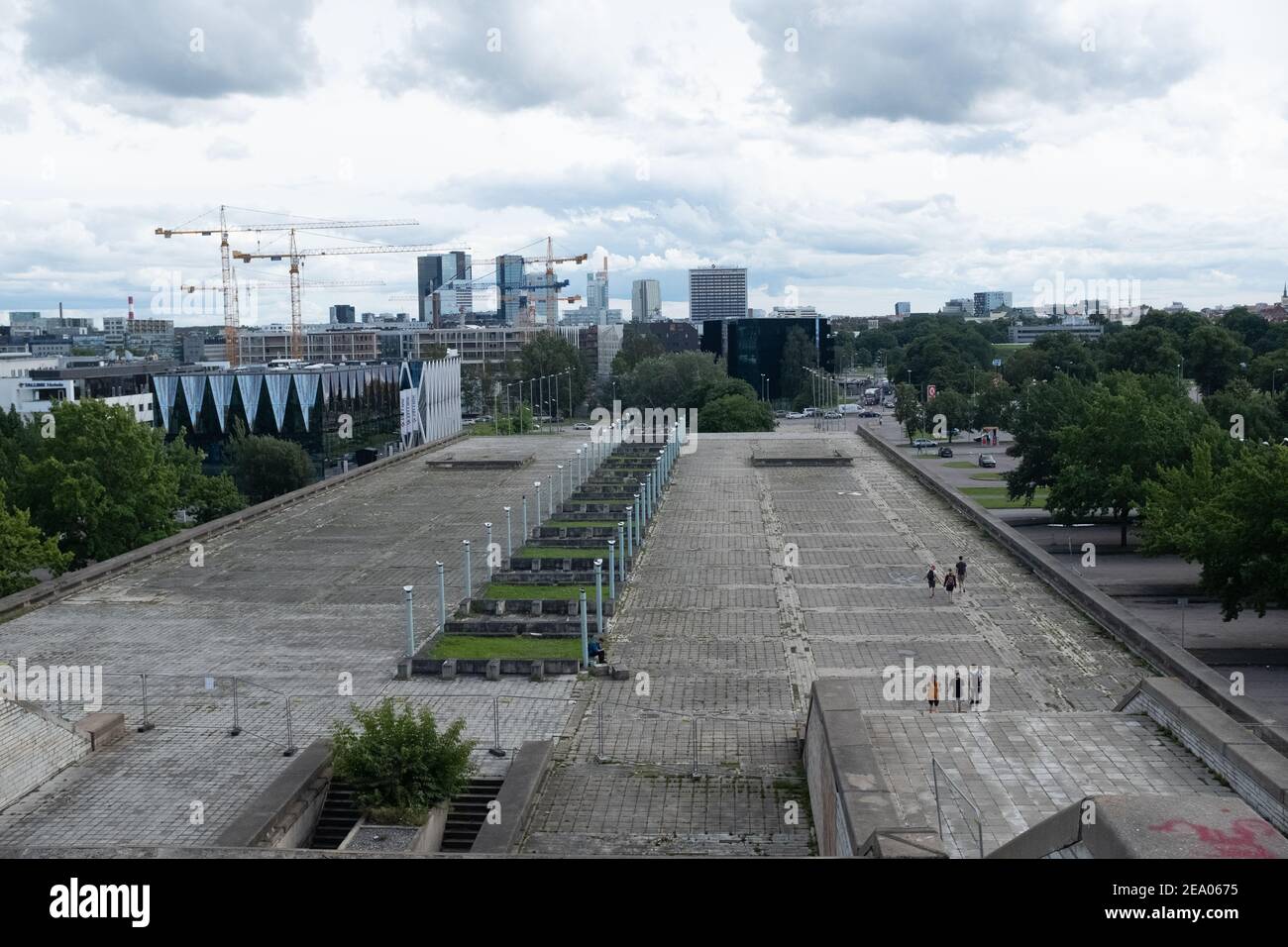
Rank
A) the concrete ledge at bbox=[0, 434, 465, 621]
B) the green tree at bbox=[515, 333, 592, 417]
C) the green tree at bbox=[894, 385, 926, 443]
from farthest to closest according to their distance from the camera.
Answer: the green tree at bbox=[515, 333, 592, 417]
the green tree at bbox=[894, 385, 926, 443]
the concrete ledge at bbox=[0, 434, 465, 621]

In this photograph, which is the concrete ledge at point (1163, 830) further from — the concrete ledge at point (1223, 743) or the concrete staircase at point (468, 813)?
the concrete staircase at point (468, 813)

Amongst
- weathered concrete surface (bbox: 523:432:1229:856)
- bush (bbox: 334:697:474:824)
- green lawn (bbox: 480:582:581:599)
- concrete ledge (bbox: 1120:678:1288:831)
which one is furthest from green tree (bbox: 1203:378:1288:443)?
bush (bbox: 334:697:474:824)

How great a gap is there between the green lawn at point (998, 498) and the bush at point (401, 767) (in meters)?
37.6

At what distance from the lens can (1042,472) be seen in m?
44.6

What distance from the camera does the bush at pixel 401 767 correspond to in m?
13.9

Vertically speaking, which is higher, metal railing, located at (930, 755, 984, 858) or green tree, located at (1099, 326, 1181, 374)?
green tree, located at (1099, 326, 1181, 374)

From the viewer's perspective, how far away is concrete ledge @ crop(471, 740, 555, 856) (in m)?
13.1

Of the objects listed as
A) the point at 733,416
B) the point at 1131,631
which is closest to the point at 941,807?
the point at 1131,631

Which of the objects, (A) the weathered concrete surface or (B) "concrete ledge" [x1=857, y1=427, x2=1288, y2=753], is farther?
(B) "concrete ledge" [x1=857, y1=427, x2=1288, y2=753]

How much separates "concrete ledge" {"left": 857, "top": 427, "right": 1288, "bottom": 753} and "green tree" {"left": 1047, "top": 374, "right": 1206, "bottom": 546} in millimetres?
3515

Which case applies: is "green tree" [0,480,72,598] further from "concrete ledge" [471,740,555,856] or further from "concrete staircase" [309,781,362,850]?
"concrete ledge" [471,740,555,856]
